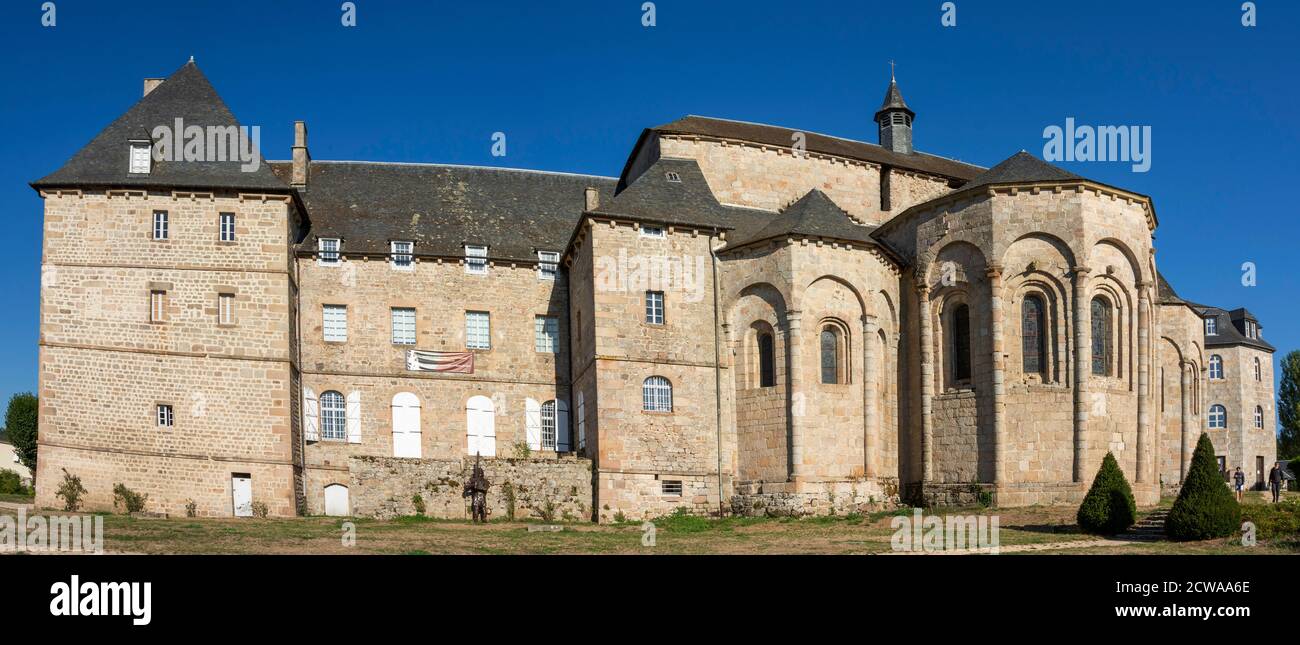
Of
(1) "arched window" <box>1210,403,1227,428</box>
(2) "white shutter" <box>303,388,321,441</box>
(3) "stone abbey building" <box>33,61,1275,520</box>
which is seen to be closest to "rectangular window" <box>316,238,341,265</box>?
(3) "stone abbey building" <box>33,61,1275,520</box>

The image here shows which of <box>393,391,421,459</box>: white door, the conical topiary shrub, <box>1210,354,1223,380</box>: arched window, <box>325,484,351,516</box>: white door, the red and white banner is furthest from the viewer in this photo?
<box>1210,354,1223,380</box>: arched window

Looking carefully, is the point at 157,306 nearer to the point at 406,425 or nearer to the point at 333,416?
the point at 333,416

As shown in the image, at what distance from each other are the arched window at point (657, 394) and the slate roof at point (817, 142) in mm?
10245

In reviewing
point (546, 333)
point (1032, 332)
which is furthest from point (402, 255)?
point (1032, 332)

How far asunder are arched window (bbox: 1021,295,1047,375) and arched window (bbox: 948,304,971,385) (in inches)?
61.8

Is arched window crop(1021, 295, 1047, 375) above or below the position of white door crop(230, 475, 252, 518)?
above

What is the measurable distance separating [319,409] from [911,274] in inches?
739

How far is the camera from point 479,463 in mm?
32094

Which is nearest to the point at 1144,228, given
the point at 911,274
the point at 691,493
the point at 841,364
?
the point at 911,274

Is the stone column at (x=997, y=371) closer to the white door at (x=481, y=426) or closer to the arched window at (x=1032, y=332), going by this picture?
the arched window at (x=1032, y=332)

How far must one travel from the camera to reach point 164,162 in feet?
112

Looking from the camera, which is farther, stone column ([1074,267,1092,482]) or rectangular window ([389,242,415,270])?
rectangular window ([389,242,415,270])

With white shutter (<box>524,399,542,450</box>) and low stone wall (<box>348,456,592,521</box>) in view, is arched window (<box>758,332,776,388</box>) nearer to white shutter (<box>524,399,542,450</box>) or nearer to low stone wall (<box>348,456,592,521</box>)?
low stone wall (<box>348,456,592,521</box>)

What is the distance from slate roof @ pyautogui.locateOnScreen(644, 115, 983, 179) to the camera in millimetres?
41000
